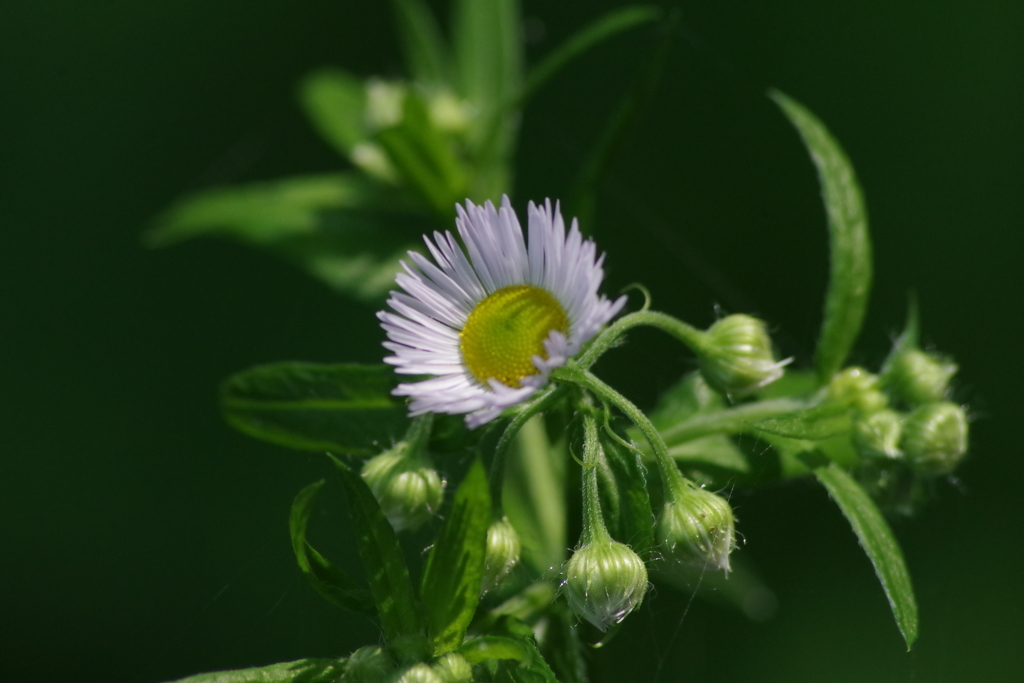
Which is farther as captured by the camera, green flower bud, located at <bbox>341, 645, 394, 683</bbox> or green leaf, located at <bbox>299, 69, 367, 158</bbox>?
green leaf, located at <bbox>299, 69, 367, 158</bbox>

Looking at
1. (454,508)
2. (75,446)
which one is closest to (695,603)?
(454,508)

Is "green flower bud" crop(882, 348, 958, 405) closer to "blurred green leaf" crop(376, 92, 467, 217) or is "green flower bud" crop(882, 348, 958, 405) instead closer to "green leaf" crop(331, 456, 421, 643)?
"green leaf" crop(331, 456, 421, 643)

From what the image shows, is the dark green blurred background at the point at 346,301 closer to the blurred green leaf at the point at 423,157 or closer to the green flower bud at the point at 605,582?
the blurred green leaf at the point at 423,157

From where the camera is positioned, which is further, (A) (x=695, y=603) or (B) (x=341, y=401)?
(A) (x=695, y=603)

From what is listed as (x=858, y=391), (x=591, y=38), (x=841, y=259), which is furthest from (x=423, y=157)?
(x=858, y=391)

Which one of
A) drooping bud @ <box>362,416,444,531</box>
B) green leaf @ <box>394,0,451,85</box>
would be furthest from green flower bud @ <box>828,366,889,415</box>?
green leaf @ <box>394,0,451,85</box>

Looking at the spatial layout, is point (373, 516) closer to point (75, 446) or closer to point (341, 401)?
point (341, 401)
